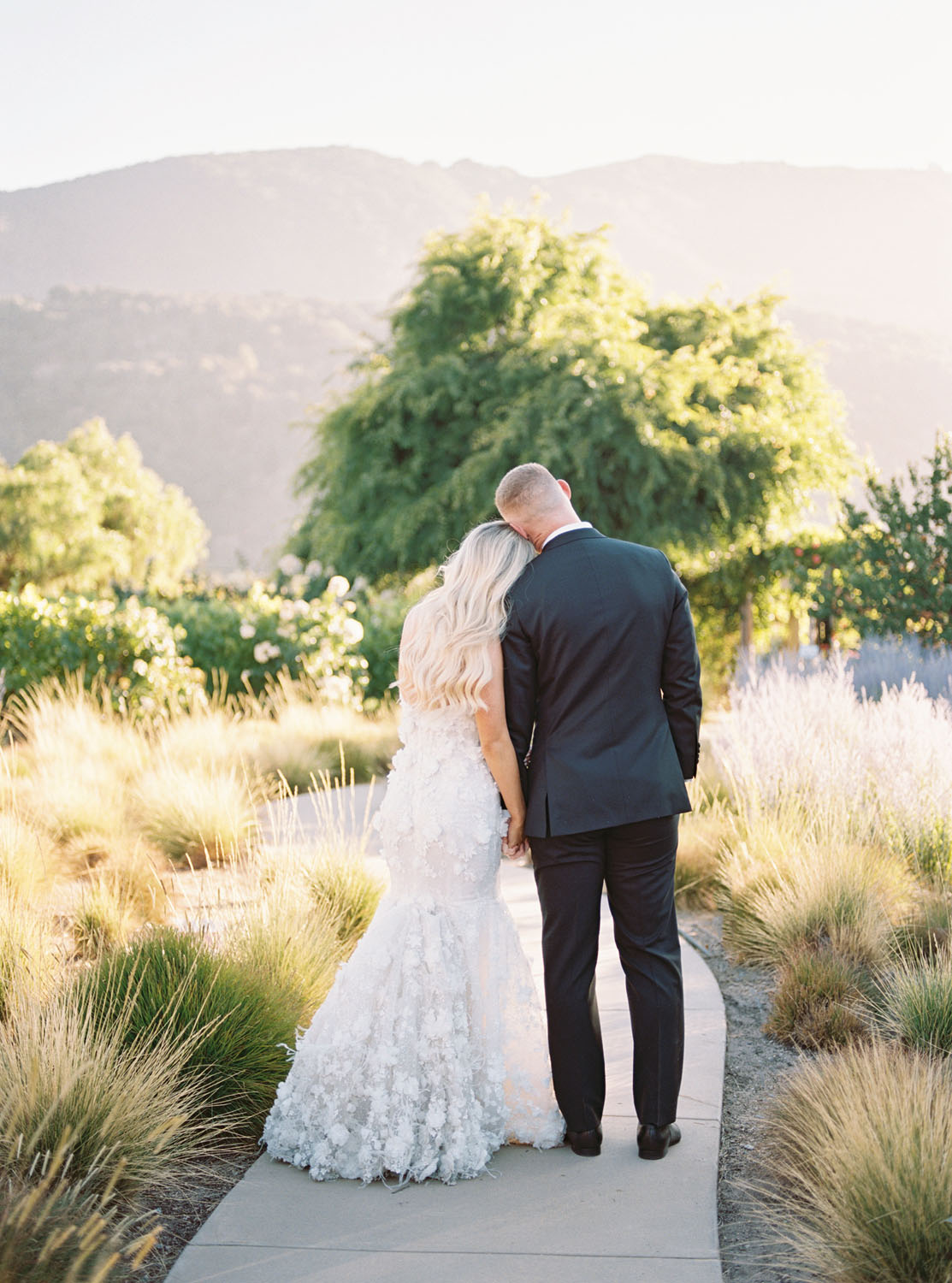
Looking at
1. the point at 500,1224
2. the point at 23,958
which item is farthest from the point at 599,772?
the point at 23,958

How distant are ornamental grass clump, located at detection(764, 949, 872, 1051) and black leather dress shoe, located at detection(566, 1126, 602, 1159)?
3.75ft

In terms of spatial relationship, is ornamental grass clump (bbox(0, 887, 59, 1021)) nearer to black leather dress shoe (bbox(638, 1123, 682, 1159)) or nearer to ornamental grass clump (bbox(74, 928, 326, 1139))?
ornamental grass clump (bbox(74, 928, 326, 1139))

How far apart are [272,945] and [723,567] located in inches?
625

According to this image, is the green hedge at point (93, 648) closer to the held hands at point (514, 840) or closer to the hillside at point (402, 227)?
the held hands at point (514, 840)

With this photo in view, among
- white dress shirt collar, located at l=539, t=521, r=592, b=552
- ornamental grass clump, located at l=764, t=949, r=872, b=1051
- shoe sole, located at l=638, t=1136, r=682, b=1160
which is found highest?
white dress shirt collar, located at l=539, t=521, r=592, b=552

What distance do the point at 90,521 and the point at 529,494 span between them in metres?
38.4

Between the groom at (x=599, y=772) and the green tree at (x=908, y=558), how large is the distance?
28.4 ft

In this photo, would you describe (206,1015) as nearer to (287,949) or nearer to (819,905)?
(287,949)

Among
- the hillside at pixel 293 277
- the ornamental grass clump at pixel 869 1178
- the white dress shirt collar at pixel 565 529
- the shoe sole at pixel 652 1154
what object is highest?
the hillside at pixel 293 277

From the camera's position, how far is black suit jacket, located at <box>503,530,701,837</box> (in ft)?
10.7

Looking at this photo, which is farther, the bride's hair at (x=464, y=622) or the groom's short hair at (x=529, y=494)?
the groom's short hair at (x=529, y=494)

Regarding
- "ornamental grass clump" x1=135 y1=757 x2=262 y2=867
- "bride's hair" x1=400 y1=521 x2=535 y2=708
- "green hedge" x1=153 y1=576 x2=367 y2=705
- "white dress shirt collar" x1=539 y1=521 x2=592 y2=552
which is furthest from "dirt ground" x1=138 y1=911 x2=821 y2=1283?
"green hedge" x1=153 y1=576 x2=367 y2=705

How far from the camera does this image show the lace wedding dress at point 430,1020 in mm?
3285

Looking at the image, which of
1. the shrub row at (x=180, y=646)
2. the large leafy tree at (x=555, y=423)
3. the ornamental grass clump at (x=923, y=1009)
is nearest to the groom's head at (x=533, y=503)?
the ornamental grass clump at (x=923, y=1009)
